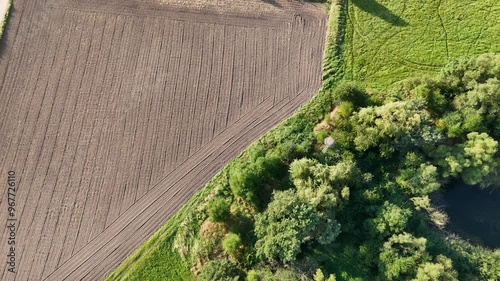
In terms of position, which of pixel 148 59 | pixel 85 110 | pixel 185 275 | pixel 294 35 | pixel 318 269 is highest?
pixel 294 35

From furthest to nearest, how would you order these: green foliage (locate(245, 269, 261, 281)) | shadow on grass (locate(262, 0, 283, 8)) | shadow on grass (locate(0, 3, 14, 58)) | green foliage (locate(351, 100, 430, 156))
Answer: shadow on grass (locate(262, 0, 283, 8))
shadow on grass (locate(0, 3, 14, 58))
green foliage (locate(351, 100, 430, 156))
green foliage (locate(245, 269, 261, 281))

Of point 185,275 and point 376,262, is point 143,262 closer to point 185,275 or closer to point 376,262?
point 185,275

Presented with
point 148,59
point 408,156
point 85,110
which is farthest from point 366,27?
point 85,110

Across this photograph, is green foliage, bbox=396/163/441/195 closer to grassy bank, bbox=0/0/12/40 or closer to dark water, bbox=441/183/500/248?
dark water, bbox=441/183/500/248

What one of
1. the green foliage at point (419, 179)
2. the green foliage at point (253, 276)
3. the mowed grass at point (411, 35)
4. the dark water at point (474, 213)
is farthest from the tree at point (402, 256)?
the mowed grass at point (411, 35)

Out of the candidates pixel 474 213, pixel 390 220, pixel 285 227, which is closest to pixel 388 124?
pixel 390 220

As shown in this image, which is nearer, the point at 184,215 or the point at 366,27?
the point at 184,215

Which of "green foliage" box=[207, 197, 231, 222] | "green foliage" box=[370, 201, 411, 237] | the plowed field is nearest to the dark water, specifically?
"green foliage" box=[370, 201, 411, 237]
